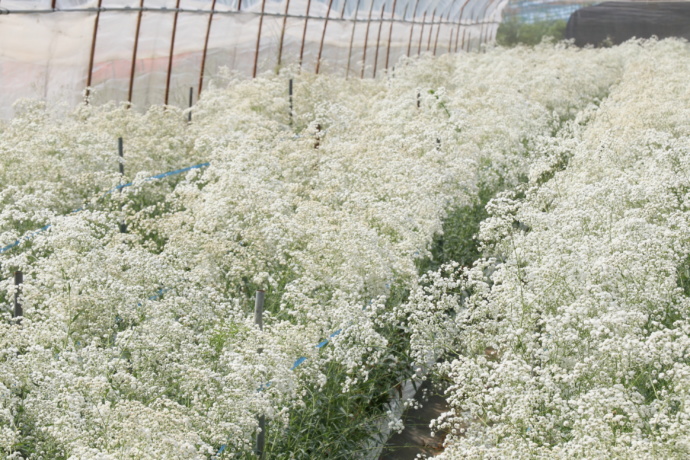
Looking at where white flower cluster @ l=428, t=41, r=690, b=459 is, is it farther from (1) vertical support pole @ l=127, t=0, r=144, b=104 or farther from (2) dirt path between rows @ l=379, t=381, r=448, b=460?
(1) vertical support pole @ l=127, t=0, r=144, b=104

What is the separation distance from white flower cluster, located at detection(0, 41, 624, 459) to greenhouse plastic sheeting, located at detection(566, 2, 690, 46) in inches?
1312

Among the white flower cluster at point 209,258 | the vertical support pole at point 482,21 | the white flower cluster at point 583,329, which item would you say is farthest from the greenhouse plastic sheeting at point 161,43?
the vertical support pole at point 482,21

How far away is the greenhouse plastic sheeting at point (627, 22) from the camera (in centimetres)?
4375

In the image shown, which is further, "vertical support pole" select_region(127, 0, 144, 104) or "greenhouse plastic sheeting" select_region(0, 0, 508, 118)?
"vertical support pole" select_region(127, 0, 144, 104)

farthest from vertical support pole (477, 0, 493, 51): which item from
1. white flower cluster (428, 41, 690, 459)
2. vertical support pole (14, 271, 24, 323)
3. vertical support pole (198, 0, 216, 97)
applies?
vertical support pole (14, 271, 24, 323)

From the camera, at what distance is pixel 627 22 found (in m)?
45.3

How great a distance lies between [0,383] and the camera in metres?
4.71

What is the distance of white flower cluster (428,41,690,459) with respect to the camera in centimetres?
458

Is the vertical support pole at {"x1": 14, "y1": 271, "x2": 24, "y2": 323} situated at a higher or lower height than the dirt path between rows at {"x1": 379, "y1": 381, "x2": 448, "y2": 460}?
higher

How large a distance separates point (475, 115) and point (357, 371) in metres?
8.32

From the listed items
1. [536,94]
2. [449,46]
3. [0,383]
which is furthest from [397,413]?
[449,46]

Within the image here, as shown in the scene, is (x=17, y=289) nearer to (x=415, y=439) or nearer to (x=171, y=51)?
(x=415, y=439)

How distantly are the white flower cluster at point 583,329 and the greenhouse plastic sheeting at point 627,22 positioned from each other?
37988 millimetres

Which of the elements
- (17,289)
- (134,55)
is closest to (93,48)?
(134,55)
